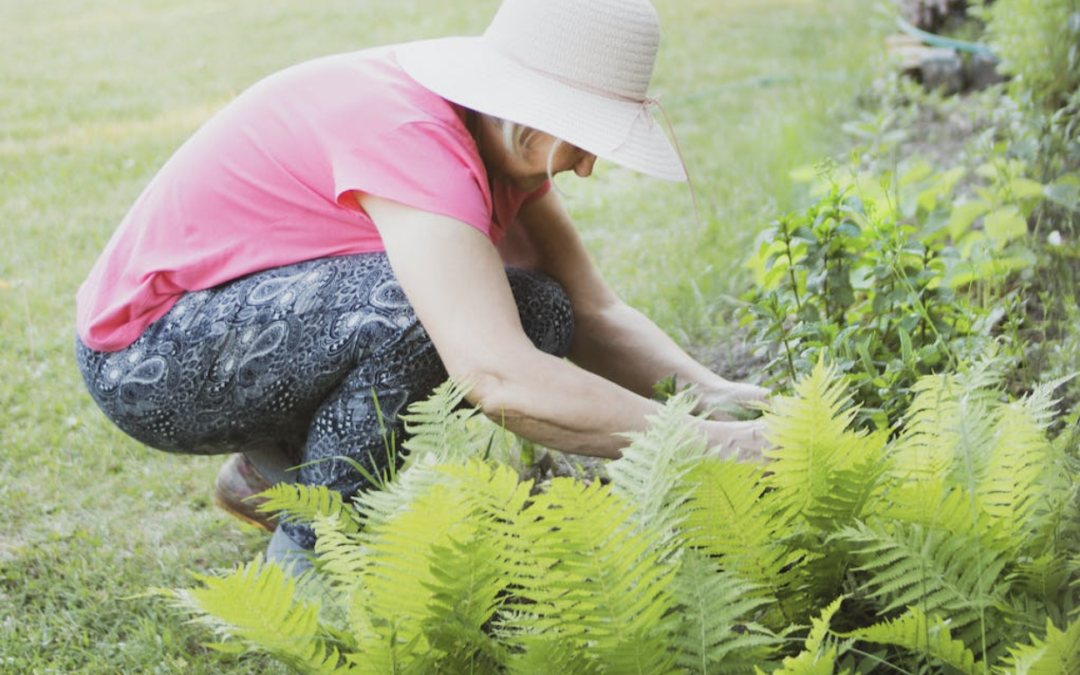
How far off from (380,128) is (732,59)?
16.4 ft

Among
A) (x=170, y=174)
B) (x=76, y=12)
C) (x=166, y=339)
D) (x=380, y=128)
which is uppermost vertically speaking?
(x=380, y=128)

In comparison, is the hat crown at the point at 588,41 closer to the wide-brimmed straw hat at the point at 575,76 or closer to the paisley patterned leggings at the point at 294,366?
the wide-brimmed straw hat at the point at 575,76

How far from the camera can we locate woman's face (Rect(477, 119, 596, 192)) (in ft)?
7.27

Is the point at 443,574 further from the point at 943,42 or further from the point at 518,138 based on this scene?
the point at 943,42

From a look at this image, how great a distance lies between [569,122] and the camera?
6.80ft

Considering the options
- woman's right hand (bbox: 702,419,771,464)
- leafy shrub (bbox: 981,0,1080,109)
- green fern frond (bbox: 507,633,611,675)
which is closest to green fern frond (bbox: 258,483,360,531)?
green fern frond (bbox: 507,633,611,675)

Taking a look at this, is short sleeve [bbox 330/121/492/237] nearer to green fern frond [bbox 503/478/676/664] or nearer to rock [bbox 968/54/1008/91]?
green fern frond [bbox 503/478/676/664]

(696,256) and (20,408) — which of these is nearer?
(20,408)

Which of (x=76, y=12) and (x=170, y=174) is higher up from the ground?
(x=170, y=174)

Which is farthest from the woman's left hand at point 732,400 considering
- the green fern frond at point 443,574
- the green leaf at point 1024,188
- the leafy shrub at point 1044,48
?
the leafy shrub at point 1044,48

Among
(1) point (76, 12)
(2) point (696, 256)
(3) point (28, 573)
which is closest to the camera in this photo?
(3) point (28, 573)

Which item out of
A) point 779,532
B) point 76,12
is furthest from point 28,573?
point 76,12

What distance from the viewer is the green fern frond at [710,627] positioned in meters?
1.46

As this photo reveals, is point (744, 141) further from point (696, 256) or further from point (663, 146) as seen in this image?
point (663, 146)
